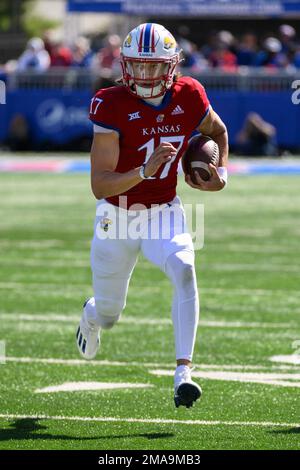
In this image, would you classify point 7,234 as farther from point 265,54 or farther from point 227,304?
point 265,54

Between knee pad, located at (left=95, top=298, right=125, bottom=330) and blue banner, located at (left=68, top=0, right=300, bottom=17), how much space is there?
57.3 feet

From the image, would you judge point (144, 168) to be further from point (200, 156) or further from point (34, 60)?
point (34, 60)

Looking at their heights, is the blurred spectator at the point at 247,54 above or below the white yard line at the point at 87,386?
above

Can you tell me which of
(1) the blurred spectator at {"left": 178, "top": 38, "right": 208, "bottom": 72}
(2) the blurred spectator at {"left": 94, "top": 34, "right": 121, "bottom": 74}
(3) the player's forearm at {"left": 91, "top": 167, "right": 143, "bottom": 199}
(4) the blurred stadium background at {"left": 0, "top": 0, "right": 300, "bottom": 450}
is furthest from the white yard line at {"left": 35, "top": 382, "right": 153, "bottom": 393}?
(1) the blurred spectator at {"left": 178, "top": 38, "right": 208, "bottom": 72}

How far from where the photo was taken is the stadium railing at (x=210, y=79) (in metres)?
19.6

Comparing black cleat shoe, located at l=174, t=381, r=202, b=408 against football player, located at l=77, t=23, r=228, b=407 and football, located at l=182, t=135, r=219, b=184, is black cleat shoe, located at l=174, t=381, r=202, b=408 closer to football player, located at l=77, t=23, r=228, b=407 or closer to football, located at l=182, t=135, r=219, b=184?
football player, located at l=77, t=23, r=228, b=407

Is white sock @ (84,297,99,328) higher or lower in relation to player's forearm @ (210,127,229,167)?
lower

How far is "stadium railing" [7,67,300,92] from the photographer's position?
19641mm

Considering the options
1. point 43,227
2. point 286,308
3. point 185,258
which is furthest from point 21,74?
point 185,258

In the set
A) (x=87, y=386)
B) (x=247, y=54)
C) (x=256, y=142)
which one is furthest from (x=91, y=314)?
(x=247, y=54)

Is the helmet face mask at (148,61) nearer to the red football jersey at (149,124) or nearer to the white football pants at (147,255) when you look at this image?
the red football jersey at (149,124)

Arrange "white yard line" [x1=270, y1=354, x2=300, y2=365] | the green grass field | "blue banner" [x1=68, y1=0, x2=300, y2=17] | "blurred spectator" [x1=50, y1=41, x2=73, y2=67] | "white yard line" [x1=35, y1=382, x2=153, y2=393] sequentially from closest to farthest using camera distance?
1. the green grass field
2. "white yard line" [x1=35, y1=382, x2=153, y2=393]
3. "white yard line" [x1=270, y1=354, x2=300, y2=365]
4. "blurred spectator" [x1=50, y1=41, x2=73, y2=67]
5. "blue banner" [x1=68, y1=0, x2=300, y2=17]

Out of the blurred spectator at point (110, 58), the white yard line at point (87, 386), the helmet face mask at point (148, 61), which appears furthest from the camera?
the blurred spectator at point (110, 58)

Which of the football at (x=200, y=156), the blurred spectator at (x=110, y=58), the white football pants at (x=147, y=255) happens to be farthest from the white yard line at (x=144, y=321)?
the blurred spectator at (x=110, y=58)
